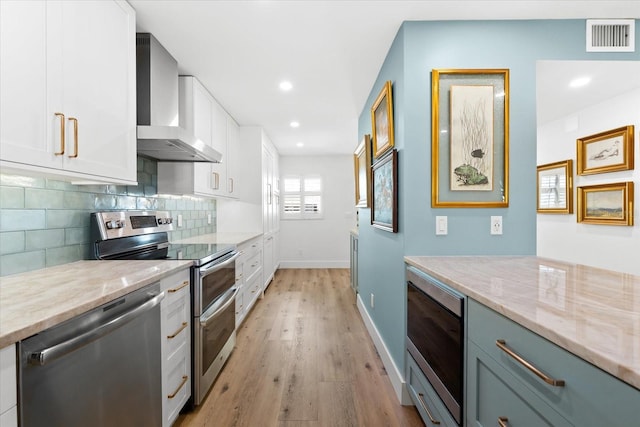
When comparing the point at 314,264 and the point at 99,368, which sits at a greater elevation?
the point at 99,368

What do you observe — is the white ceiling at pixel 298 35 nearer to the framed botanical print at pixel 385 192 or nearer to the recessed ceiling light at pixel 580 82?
the recessed ceiling light at pixel 580 82

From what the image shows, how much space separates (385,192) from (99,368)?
189cm

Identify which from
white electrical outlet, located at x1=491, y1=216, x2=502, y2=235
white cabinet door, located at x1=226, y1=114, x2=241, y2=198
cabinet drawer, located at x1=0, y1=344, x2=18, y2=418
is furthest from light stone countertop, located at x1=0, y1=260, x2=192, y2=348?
white cabinet door, located at x1=226, y1=114, x2=241, y2=198

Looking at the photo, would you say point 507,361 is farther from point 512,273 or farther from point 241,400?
point 241,400

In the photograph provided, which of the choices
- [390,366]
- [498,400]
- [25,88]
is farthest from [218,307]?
[498,400]

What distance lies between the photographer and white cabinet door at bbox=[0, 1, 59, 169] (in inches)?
40.8

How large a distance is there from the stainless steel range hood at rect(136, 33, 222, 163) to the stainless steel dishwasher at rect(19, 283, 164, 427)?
0.99 metres

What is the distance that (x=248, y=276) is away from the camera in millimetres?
Answer: 3307

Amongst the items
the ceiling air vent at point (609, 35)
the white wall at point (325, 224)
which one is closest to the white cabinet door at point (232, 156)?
the white wall at point (325, 224)

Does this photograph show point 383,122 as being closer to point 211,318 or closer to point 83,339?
point 211,318

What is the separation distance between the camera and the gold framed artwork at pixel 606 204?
8.01ft

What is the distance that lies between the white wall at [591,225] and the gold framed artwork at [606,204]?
5 centimetres

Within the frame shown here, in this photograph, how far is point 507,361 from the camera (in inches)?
36.4

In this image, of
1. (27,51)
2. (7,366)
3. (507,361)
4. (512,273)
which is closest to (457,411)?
(507,361)
